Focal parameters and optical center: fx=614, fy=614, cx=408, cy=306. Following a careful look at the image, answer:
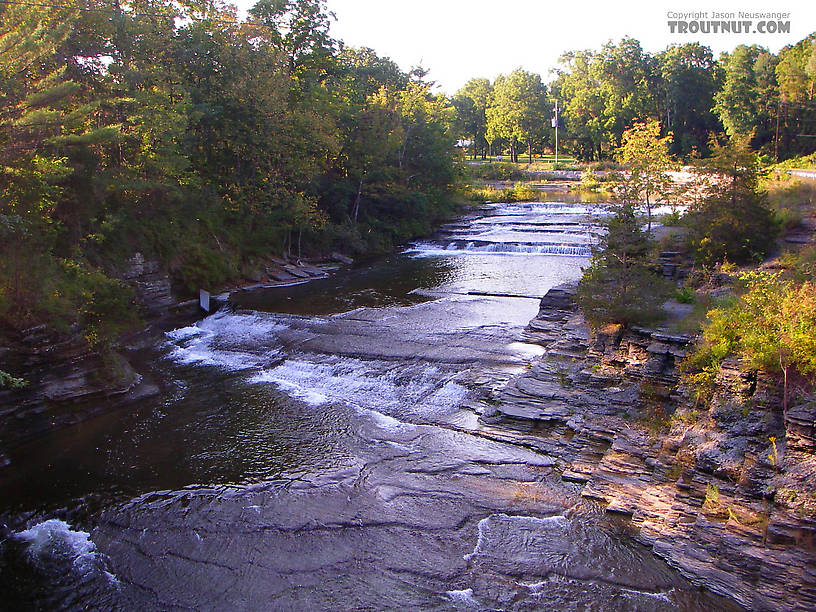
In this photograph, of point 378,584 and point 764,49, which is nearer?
point 378,584

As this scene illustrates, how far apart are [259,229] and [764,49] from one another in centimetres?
6809

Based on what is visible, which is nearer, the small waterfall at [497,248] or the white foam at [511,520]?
the white foam at [511,520]

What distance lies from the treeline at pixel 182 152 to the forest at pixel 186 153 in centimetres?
7

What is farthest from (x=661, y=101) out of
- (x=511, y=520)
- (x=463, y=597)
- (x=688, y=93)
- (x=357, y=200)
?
(x=463, y=597)

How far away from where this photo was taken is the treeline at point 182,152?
15.7 m

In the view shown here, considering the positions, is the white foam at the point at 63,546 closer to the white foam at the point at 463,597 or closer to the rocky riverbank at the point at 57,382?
the rocky riverbank at the point at 57,382

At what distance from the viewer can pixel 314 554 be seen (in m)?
9.45

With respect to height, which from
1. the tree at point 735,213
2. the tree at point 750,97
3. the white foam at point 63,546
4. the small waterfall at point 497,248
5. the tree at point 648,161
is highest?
the tree at point 750,97

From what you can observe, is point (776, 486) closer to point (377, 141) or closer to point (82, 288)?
point (82, 288)

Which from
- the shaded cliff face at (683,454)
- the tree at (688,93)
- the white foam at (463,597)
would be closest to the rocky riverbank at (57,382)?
the shaded cliff face at (683,454)

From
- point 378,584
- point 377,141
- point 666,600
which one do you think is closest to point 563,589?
point 666,600

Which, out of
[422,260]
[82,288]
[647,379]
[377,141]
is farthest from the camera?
[377,141]

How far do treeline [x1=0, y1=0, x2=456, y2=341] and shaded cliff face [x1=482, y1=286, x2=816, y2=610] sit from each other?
1197cm

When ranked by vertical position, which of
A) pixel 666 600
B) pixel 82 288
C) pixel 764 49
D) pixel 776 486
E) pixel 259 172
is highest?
pixel 764 49
